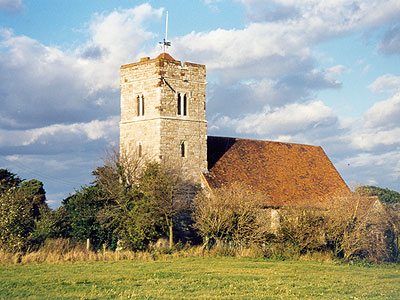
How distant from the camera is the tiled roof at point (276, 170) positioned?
34.8m

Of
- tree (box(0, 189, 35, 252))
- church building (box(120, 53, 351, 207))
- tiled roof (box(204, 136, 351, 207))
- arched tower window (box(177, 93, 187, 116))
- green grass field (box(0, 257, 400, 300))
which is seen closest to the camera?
green grass field (box(0, 257, 400, 300))

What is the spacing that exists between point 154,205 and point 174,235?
309cm

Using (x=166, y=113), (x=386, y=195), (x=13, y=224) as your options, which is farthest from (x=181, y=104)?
(x=386, y=195)

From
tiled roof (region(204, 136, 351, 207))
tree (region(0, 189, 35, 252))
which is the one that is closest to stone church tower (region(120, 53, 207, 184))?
tiled roof (region(204, 136, 351, 207))

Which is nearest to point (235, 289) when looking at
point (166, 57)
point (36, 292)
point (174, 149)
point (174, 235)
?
point (36, 292)

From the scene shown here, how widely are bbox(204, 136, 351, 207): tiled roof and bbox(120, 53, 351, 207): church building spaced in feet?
0.21

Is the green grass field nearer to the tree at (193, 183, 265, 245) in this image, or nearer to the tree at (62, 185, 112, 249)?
the tree at (193, 183, 265, 245)

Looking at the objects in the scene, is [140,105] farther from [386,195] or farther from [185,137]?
[386,195]

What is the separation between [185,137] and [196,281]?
16.5 m

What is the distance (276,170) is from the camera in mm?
37594

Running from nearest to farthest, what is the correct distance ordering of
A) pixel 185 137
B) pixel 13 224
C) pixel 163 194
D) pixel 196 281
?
pixel 196 281 → pixel 13 224 → pixel 163 194 → pixel 185 137

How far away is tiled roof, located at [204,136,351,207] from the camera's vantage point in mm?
34812

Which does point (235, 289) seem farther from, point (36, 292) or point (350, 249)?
point (350, 249)

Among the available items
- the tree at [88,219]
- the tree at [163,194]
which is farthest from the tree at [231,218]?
the tree at [88,219]
